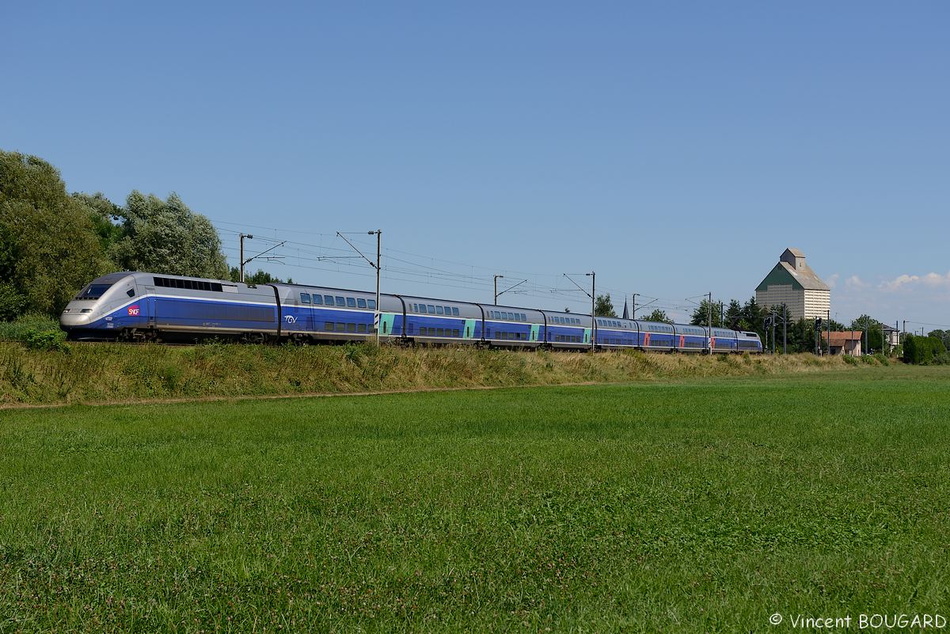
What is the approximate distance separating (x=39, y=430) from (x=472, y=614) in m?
18.2

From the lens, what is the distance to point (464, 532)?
970 centimetres

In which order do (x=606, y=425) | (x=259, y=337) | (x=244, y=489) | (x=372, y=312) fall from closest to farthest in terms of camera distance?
(x=244, y=489), (x=606, y=425), (x=259, y=337), (x=372, y=312)

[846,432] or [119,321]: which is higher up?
[119,321]

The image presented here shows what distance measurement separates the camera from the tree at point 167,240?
266 feet

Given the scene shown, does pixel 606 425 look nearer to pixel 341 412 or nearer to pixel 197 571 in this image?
pixel 341 412

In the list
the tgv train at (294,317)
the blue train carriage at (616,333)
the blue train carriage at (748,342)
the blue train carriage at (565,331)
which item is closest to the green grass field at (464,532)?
the tgv train at (294,317)

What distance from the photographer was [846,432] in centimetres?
2208

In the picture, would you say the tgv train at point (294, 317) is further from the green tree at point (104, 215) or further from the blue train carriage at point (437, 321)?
the green tree at point (104, 215)

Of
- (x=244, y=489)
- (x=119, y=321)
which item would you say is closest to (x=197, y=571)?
(x=244, y=489)

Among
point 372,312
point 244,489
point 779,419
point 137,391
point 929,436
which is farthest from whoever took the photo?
point 372,312

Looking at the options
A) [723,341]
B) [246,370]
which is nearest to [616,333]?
[723,341]

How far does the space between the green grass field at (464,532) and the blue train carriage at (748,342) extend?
96.3 meters

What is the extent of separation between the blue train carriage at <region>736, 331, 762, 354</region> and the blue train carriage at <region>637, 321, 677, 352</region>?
2082 cm

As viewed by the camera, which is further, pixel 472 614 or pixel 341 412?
pixel 341 412
